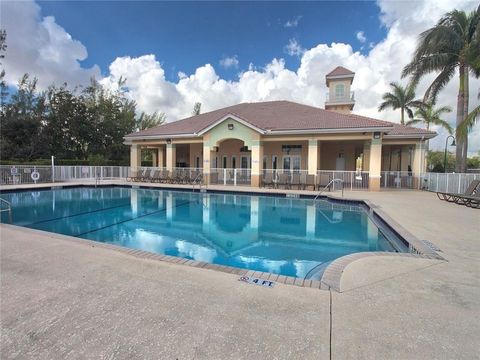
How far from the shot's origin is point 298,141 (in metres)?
20.1

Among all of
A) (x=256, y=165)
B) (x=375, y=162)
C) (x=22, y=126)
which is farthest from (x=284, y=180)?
(x=22, y=126)

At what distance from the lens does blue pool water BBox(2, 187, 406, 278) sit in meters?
6.51

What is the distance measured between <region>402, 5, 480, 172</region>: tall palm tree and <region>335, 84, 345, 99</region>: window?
7319 millimetres

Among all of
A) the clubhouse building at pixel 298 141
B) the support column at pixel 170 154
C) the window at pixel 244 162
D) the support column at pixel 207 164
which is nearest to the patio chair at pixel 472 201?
the clubhouse building at pixel 298 141

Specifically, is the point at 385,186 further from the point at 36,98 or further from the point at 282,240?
the point at 36,98

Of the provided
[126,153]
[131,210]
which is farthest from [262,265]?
[126,153]

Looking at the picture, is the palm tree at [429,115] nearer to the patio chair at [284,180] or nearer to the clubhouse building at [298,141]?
the clubhouse building at [298,141]

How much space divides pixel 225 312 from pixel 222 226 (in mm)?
6630

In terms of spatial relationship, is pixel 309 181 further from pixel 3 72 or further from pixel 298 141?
pixel 3 72

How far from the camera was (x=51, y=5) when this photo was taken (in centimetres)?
1416

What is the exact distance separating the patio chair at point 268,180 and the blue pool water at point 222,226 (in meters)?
2.96

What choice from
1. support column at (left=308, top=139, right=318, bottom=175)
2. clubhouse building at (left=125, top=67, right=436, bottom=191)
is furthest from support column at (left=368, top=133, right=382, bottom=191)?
support column at (left=308, top=139, right=318, bottom=175)

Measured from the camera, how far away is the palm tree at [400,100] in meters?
32.4

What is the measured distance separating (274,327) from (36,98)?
38157mm
